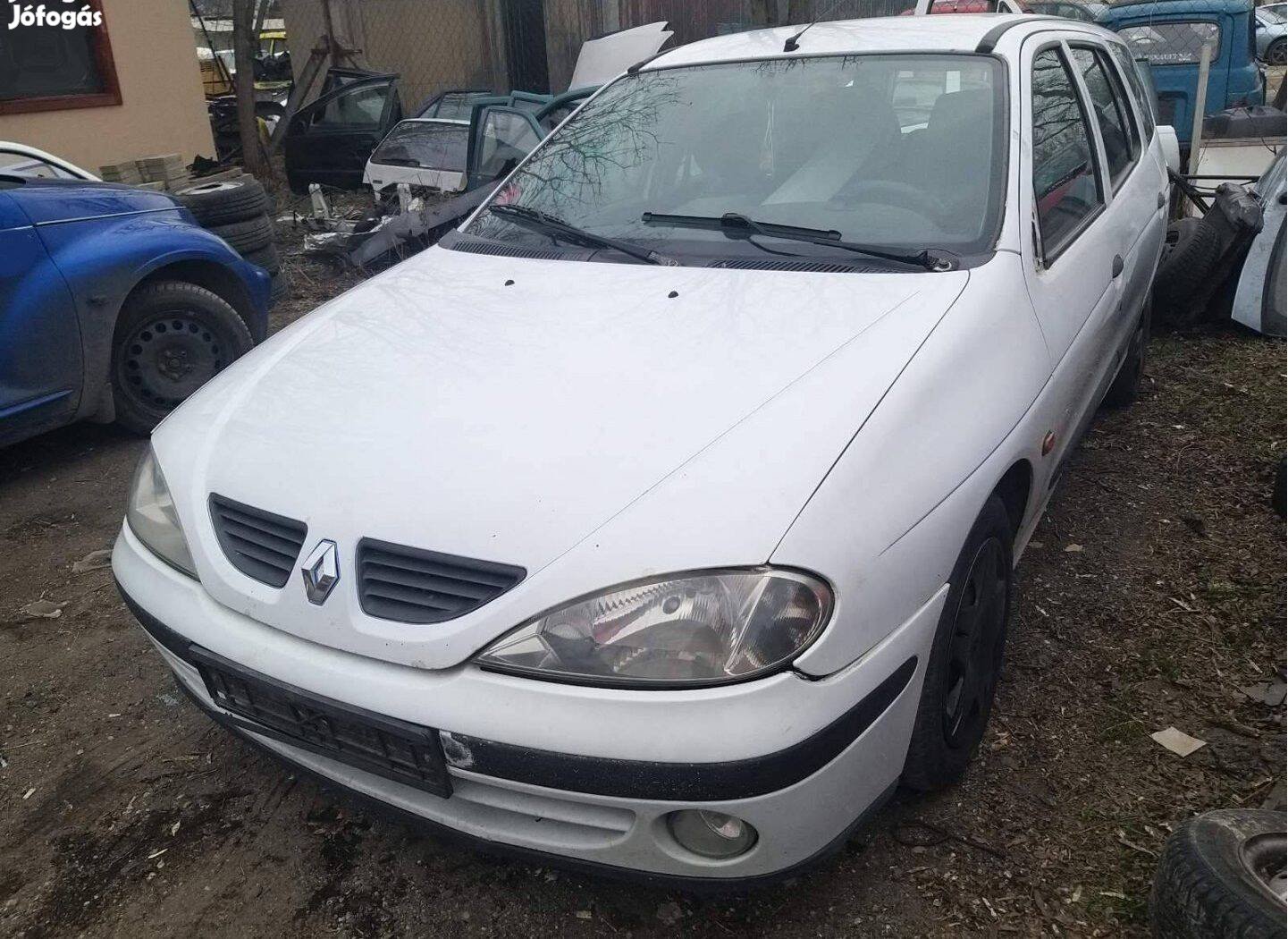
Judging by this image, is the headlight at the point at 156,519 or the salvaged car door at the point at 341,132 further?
the salvaged car door at the point at 341,132

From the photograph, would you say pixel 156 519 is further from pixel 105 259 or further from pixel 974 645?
pixel 105 259

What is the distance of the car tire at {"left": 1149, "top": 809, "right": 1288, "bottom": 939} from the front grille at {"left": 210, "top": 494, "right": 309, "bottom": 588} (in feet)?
5.62

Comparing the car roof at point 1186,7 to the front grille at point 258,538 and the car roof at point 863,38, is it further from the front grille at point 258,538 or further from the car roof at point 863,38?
the front grille at point 258,538

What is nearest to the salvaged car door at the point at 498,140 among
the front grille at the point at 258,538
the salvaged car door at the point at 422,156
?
the salvaged car door at the point at 422,156

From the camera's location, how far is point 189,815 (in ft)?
7.81

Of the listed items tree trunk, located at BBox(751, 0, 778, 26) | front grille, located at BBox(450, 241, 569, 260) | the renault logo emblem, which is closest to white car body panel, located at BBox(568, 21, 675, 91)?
tree trunk, located at BBox(751, 0, 778, 26)

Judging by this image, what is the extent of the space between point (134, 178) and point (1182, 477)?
7504 millimetres

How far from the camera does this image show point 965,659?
2.24m

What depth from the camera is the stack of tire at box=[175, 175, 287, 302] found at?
5789mm

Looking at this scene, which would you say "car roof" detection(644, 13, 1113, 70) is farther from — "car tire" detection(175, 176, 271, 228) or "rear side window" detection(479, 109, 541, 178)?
"rear side window" detection(479, 109, 541, 178)

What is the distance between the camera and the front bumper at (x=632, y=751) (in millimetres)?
1660

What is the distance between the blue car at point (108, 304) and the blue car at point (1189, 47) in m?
8.04

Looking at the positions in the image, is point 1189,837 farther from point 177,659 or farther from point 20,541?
point 20,541

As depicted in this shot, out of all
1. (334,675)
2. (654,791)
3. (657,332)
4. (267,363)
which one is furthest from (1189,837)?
(267,363)
